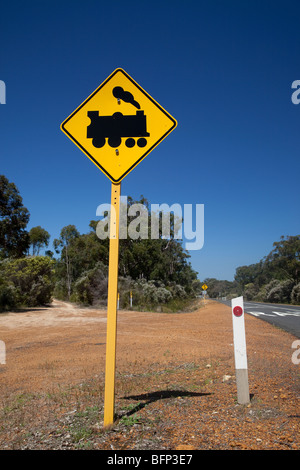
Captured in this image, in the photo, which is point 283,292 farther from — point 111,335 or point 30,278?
point 111,335

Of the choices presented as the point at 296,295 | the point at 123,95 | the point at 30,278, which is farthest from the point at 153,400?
the point at 296,295

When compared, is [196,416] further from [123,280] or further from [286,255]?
[286,255]

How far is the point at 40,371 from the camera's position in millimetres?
5484

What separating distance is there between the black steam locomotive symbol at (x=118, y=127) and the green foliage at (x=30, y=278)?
23.6m

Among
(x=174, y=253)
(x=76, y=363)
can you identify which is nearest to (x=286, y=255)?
(x=174, y=253)

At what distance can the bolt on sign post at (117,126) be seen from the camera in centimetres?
325

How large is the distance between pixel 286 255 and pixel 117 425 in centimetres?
5861

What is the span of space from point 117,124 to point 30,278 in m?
26.5

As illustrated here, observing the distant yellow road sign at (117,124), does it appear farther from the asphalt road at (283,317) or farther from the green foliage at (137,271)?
the green foliage at (137,271)

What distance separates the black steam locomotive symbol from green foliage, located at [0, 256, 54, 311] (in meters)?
23.6

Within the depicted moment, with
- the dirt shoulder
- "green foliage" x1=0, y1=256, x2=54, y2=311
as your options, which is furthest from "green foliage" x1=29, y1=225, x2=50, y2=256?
the dirt shoulder

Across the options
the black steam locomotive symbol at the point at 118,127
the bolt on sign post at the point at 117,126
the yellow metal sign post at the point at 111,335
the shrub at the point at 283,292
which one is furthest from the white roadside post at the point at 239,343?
the shrub at the point at 283,292
